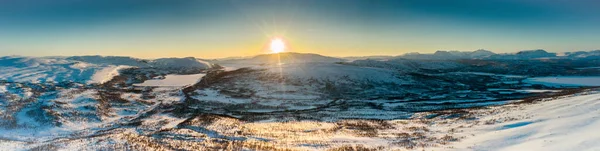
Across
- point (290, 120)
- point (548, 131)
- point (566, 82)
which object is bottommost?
point (290, 120)

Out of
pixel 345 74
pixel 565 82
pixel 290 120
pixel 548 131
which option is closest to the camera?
pixel 548 131

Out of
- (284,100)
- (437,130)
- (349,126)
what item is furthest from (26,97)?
(437,130)

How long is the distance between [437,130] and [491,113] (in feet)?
34.1

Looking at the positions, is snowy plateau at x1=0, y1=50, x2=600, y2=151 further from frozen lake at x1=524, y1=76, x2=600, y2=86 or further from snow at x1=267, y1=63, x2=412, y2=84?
frozen lake at x1=524, y1=76, x2=600, y2=86

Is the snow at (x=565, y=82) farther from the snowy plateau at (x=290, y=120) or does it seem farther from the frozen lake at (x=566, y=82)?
the snowy plateau at (x=290, y=120)

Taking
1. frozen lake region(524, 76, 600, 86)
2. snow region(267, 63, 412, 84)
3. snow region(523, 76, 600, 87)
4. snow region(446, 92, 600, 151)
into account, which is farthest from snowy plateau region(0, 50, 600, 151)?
frozen lake region(524, 76, 600, 86)

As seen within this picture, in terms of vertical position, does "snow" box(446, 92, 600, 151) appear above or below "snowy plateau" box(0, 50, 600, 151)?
above

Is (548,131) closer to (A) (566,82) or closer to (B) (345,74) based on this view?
(B) (345,74)

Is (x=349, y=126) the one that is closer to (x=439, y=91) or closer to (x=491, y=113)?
(x=491, y=113)

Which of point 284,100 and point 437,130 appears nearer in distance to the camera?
point 437,130

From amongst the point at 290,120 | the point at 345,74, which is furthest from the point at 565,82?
the point at 290,120

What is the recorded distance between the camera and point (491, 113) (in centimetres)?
3747

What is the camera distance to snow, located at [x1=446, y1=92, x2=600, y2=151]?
2123cm

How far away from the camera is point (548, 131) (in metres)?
Result: 25.1
